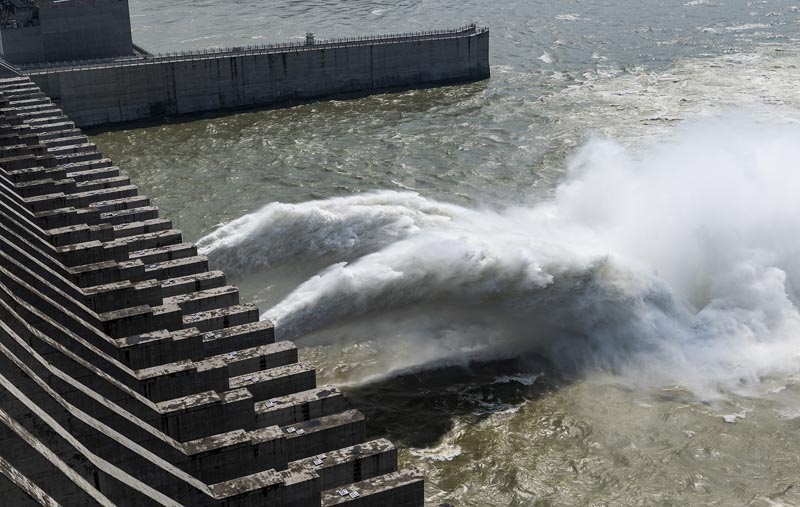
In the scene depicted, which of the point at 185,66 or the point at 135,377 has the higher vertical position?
the point at 135,377

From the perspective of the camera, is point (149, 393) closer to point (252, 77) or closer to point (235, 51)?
point (252, 77)

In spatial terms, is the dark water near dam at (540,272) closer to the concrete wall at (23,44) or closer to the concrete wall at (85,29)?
the concrete wall at (85,29)

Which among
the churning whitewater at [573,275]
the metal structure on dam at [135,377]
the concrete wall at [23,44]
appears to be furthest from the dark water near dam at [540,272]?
the concrete wall at [23,44]

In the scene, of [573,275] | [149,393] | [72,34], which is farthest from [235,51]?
[149,393]

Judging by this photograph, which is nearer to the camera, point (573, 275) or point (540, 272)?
point (540, 272)

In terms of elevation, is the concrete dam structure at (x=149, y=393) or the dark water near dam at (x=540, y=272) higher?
the concrete dam structure at (x=149, y=393)

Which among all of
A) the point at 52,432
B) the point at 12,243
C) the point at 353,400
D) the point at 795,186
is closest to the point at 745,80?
the point at 795,186

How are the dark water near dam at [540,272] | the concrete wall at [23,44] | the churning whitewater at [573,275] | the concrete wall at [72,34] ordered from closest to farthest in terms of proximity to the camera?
the dark water near dam at [540,272], the churning whitewater at [573,275], the concrete wall at [23,44], the concrete wall at [72,34]

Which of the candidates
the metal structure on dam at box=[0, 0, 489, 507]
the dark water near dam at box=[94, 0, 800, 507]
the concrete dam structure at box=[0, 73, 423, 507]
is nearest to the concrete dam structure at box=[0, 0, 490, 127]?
the dark water near dam at box=[94, 0, 800, 507]
